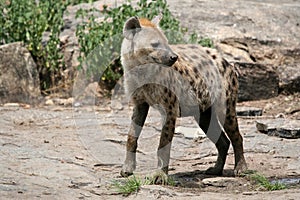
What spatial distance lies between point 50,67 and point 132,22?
4179mm

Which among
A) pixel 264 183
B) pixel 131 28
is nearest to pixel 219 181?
pixel 264 183

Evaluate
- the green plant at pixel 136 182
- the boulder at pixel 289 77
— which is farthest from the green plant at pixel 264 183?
the boulder at pixel 289 77

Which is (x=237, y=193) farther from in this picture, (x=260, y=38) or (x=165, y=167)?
(x=260, y=38)

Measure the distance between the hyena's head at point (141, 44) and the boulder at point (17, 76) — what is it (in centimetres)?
374

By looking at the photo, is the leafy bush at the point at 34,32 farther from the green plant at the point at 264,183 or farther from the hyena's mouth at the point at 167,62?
the green plant at the point at 264,183

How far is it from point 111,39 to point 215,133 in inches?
140

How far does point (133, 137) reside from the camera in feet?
16.7

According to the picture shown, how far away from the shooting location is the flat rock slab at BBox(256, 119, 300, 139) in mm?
6355

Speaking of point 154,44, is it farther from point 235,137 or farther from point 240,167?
point 240,167

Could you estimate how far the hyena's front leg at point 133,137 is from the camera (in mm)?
5086

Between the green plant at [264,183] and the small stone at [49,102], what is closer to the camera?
the green plant at [264,183]

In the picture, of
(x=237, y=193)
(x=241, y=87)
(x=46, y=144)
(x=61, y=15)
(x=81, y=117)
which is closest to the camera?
(x=237, y=193)

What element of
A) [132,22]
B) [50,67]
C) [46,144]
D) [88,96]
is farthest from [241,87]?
[132,22]

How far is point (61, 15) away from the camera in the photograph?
30.1 ft
